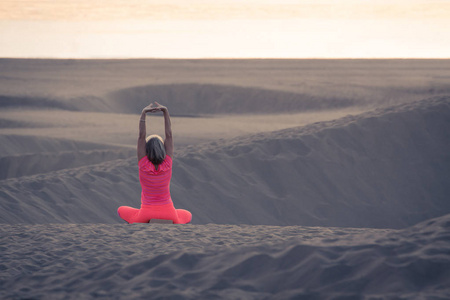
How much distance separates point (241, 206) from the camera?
880 cm

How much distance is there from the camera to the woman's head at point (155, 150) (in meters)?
5.13

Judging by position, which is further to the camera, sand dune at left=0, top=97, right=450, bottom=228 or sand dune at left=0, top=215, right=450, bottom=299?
sand dune at left=0, top=97, right=450, bottom=228

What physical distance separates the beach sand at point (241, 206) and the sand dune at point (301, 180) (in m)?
0.02

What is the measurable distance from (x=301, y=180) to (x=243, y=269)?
5761 mm

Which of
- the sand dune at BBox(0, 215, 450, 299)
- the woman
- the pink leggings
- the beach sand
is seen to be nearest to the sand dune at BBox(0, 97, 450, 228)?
the beach sand

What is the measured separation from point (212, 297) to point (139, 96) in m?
23.7

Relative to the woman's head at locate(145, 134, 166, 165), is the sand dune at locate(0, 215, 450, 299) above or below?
below

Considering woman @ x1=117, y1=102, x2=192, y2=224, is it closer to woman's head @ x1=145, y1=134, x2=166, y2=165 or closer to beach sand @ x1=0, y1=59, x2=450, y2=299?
woman's head @ x1=145, y1=134, x2=166, y2=165

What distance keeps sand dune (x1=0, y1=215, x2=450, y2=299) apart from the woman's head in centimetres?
73

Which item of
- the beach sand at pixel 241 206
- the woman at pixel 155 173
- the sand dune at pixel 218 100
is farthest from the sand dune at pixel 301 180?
the sand dune at pixel 218 100

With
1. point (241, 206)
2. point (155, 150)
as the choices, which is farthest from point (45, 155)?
point (155, 150)

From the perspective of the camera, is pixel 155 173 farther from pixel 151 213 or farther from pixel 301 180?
pixel 301 180

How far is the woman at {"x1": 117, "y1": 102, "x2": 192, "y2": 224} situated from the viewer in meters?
5.19

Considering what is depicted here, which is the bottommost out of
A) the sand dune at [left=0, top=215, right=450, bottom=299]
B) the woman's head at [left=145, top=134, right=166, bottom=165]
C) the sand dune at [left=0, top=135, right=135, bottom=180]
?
the sand dune at [left=0, top=215, right=450, bottom=299]
